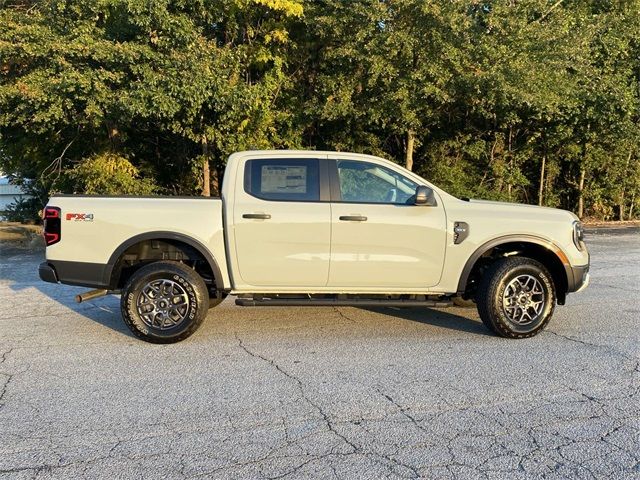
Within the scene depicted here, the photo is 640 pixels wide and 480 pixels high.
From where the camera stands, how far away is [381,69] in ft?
44.6

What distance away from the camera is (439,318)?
689cm

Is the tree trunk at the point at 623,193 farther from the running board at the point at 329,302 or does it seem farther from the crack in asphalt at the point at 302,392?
the crack in asphalt at the point at 302,392

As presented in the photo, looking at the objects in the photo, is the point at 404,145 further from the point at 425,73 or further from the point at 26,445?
the point at 26,445

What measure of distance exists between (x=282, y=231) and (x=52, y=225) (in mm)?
2371

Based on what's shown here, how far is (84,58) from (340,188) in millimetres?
8803

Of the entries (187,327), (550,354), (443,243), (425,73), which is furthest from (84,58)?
(550,354)

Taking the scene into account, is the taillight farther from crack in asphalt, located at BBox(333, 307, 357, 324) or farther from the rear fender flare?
crack in asphalt, located at BBox(333, 307, 357, 324)

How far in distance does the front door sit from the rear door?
0.14 metres

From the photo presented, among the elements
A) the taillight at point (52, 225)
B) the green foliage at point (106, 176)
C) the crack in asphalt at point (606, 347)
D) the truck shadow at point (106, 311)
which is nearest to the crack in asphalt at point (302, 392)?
A: the truck shadow at point (106, 311)

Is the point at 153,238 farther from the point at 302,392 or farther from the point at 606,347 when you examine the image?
the point at 606,347

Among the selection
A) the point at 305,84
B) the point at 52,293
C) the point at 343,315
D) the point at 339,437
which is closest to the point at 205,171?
the point at 305,84

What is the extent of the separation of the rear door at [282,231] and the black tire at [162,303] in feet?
1.83

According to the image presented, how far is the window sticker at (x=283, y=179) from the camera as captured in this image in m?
5.95

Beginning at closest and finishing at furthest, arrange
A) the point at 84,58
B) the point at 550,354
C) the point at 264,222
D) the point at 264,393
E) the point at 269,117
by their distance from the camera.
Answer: the point at 264,393 → the point at 550,354 → the point at 264,222 → the point at 84,58 → the point at 269,117
